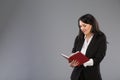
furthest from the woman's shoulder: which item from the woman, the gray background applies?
the gray background

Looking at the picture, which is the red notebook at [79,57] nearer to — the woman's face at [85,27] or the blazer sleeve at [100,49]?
the blazer sleeve at [100,49]

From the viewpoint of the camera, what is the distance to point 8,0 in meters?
3.62

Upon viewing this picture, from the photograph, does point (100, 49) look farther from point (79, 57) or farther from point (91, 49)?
point (79, 57)

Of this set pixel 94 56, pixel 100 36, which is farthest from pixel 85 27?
pixel 94 56

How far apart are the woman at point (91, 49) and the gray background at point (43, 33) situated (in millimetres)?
1188

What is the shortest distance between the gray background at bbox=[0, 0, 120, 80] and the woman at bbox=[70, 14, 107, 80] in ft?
3.90

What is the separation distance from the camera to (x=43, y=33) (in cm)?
375

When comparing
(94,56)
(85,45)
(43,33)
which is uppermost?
(43,33)

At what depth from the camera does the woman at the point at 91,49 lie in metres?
2.49

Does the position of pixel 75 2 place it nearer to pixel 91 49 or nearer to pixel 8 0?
pixel 8 0

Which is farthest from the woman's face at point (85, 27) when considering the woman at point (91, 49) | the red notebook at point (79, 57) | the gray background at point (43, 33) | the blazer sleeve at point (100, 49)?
the gray background at point (43, 33)

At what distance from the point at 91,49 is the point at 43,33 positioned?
1371mm

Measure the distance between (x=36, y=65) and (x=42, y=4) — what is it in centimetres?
95

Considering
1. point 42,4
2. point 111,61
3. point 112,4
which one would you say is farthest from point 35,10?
point 111,61
